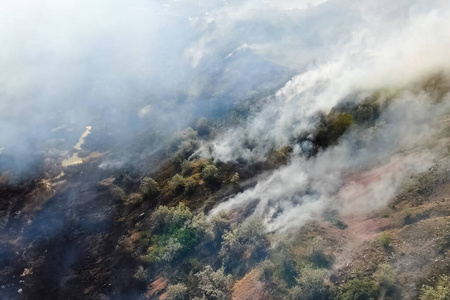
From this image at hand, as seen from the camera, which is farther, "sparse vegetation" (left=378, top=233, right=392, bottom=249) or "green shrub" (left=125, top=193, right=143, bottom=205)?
"green shrub" (left=125, top=193, right=143, bottom=205)

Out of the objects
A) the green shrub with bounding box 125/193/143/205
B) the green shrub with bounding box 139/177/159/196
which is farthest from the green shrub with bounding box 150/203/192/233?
the green shrub with bounding box 125/193/143/205

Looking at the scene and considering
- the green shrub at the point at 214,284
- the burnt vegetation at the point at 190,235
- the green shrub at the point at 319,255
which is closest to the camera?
the burnt vegetation at the point at 190,235

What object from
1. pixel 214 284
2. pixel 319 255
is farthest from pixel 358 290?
pixel 214 284

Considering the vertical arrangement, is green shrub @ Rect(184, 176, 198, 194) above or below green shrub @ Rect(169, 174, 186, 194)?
below

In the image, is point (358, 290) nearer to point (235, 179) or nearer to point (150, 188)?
point (235, 179)

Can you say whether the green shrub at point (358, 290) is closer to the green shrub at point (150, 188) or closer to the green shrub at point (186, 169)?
the green shrub at point (186, 169)

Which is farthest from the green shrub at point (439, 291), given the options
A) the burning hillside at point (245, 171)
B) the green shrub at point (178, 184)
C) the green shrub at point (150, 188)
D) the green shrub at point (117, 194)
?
the green shrub at point (117, 194)

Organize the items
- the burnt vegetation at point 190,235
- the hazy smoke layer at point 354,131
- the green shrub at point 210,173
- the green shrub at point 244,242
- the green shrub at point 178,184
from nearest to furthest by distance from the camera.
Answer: the burnt vegetation at point 190,235
the green shrub at point 244,242
the hazy smoke layer at point 354,131
the green shrub at point 210,173
the green shrub at point 178,184

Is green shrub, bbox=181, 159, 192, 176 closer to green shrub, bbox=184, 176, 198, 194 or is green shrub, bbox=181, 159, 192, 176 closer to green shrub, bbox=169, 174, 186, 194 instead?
green shrub, bbox=169, 174, 186, 194

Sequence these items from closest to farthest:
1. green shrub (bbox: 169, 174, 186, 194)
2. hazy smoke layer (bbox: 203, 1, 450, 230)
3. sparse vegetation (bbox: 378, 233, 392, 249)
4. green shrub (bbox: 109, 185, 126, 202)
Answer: sparse vegetation (bbox: 378, 233, 392, 249)
hazy smoke layer (bbox: 203, 1, 450, 230)
green shrub (bbox: 169, 174, 186, 194)
green shrub (bbox: 109, 185, 126, 202)

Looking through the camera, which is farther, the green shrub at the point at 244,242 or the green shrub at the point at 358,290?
the green shrub at the point at 244,242
